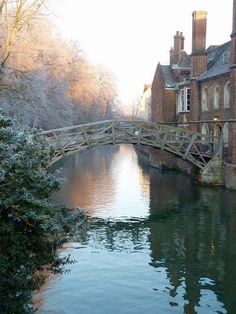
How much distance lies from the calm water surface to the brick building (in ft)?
15.9

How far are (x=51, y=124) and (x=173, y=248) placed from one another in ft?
85.2

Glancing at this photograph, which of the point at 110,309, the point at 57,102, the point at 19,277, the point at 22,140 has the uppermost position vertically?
the point at 57,102

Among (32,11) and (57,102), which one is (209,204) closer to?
(32,11)

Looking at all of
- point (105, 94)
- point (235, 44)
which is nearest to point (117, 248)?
point (235, 44)

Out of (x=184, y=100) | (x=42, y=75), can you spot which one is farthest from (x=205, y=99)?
(x=42, y=75)

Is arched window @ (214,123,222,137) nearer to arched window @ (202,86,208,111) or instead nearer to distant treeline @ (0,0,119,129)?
arched window @ (202,86,208,111)

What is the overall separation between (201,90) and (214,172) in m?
7.86

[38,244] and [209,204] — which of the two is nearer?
[38,244]

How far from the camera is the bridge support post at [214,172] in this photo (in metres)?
27.8

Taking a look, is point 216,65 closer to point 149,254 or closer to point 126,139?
point 126,139

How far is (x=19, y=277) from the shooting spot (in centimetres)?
700

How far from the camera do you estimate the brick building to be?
2656cm

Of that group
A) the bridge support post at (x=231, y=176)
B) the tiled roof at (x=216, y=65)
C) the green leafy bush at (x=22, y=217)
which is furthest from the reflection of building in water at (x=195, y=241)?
the tiled roof at (x=216, y=65)

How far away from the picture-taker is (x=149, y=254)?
15047mm
